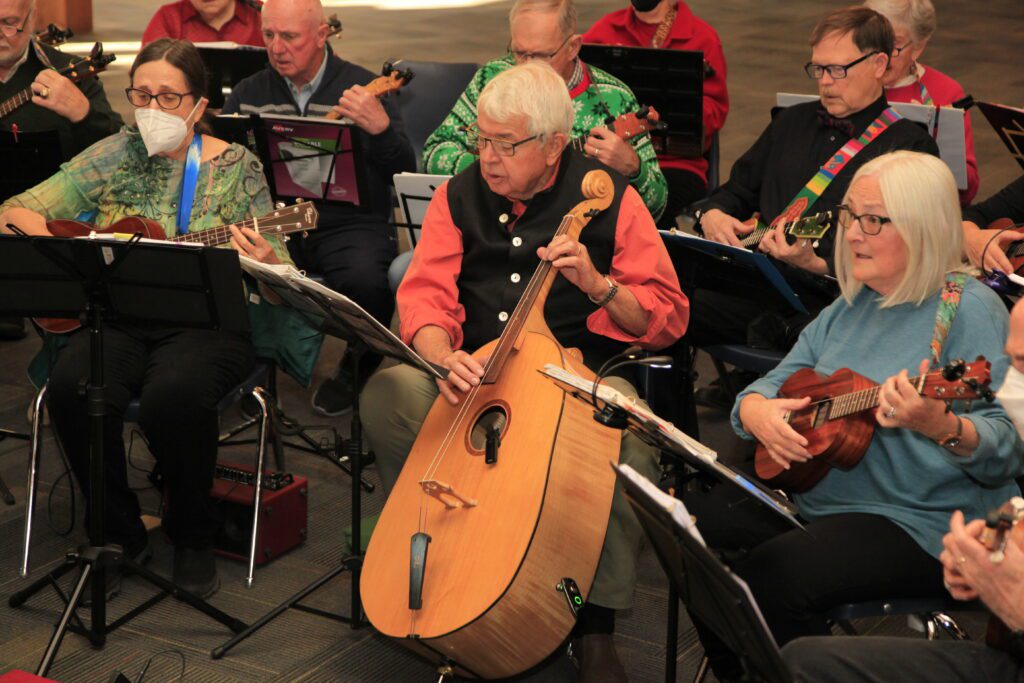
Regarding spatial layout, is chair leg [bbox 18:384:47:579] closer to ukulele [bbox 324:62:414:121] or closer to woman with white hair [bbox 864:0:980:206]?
ukulele [bbox 324:62:414:121]

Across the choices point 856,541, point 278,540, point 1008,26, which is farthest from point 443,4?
point 856,541

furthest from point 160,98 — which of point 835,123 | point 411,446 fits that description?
point 835,123

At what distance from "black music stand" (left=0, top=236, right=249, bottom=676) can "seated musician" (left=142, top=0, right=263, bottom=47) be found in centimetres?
275

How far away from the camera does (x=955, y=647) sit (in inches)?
→ 88.5

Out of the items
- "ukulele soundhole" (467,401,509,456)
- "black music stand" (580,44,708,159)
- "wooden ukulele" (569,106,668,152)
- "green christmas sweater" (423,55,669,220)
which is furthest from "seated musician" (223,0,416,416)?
"ukulele soundhole" (467,401,509,456)

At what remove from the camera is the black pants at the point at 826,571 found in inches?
97.5

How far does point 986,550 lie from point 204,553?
7.54 feet

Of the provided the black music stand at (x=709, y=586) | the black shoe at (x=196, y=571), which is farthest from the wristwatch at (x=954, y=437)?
the black shoe at (x=196, y=571)

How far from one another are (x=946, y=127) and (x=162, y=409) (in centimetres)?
288

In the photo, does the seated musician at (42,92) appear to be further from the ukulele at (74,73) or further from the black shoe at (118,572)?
the black shoe at (118,572)

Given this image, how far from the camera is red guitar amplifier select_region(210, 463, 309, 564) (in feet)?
11.9

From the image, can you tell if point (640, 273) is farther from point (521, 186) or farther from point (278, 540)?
point (278, 540)

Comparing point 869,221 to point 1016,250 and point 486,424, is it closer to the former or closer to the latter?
point 486,424

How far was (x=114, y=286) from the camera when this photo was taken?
3.07 metres
